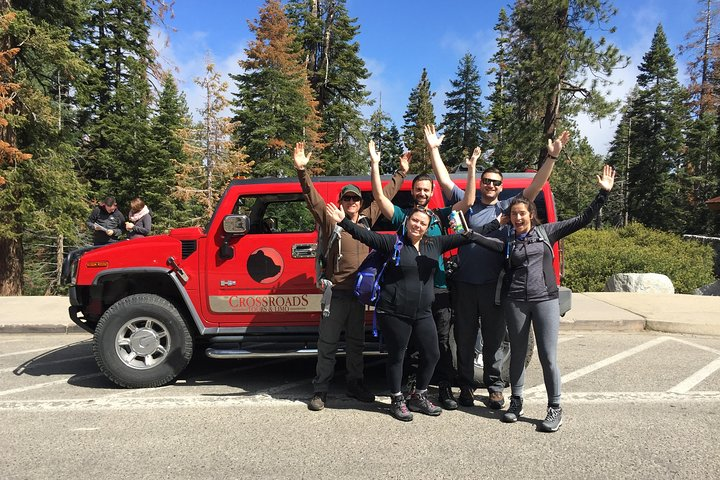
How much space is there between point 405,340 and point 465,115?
4428 cm

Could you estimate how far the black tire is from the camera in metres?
4.51

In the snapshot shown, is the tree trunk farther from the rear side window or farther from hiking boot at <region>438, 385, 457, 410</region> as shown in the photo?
the rear side window

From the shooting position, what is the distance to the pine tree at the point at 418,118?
145 ft

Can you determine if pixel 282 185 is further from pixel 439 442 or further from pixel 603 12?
pixel 603 12

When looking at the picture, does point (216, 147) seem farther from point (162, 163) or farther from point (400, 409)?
point (400, 409)

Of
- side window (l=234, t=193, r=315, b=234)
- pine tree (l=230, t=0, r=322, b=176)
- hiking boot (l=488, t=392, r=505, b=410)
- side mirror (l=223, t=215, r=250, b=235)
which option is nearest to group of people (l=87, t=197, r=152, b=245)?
side window (l=234, t=193, r=315, b=234)

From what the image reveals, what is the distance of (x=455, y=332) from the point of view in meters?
4.02

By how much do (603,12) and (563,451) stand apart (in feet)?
71.2

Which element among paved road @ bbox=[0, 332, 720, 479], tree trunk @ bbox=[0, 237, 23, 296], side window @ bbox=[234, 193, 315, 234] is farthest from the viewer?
tree trunk @ bbox=[0, 237, 23, 296]

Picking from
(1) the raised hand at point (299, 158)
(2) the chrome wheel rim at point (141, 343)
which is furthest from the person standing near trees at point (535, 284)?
(2) the chrome wheel rim at point (141, 343)

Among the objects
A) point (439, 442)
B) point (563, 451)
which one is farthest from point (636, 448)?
point (439, 442)

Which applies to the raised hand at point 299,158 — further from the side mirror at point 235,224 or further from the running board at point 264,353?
the running board at point 264,353

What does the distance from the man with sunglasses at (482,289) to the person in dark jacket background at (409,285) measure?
27 centimetres

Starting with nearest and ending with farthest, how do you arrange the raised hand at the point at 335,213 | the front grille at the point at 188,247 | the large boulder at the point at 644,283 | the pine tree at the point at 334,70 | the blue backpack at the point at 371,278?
the raised hand at the point at 335,213 → the blue backpack at the point at 371,278 → the front grille at the point at 188,247 → the large boulder at the point at 644,283 → the pine tree at the point at 334,70
